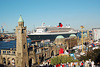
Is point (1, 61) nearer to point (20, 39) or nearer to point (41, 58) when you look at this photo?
point (20, 39)

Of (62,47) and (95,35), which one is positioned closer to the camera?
(62,47)

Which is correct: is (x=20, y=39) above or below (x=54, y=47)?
above

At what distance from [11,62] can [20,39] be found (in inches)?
232

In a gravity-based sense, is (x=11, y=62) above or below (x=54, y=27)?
below

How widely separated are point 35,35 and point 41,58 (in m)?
71.2

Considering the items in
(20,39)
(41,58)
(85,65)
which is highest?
(20,39)

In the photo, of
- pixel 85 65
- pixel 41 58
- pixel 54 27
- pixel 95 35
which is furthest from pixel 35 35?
pixel 85 65

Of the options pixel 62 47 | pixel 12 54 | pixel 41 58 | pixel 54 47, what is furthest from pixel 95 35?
pixel 12 54

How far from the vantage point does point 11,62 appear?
2895cm

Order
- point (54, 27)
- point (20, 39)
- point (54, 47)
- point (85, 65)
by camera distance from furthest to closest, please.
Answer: point (54, 27) → point (54, 47) → point (20, 39) → point (85, 65)

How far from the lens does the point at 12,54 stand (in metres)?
29.7

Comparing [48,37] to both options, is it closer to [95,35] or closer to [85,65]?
[95,35]

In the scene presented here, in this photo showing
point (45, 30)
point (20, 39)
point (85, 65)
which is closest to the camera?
point (85, 65)

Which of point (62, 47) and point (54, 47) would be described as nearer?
point (54, 47)
